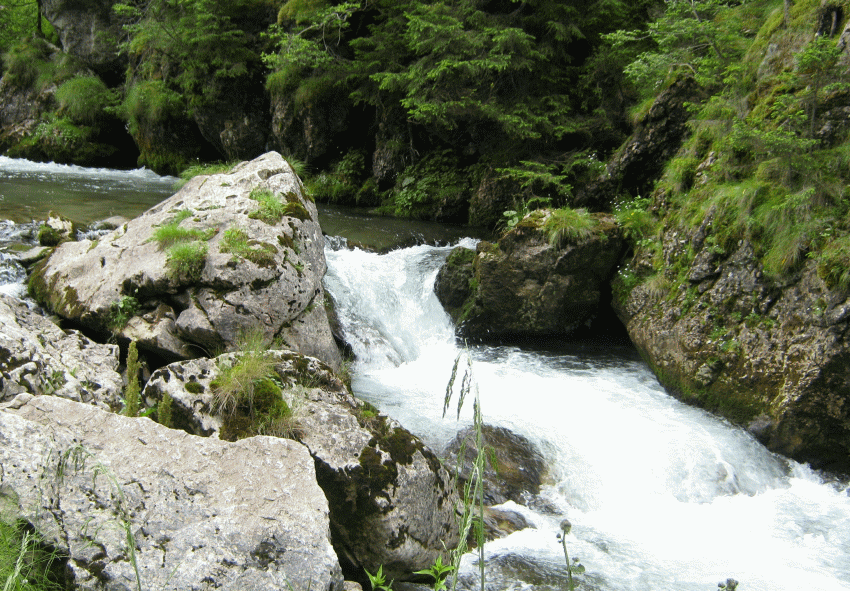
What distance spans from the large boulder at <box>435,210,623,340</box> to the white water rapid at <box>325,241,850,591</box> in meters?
0.49

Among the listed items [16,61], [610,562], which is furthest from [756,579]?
[16,61]

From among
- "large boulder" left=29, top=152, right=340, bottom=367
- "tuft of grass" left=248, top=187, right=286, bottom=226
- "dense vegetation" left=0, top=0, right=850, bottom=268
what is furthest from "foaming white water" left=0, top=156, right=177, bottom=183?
"tuft of grass" left=248, top=187, right=286, bottom=226

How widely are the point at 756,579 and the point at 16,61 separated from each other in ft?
82.3

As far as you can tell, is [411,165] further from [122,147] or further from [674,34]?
[122,147]

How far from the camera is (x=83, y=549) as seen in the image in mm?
2572

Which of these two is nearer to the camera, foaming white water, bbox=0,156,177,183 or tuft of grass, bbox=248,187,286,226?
tuft of grass, bbox=248,187,286,226

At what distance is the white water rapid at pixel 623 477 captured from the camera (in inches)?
170

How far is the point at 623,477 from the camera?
219 inches

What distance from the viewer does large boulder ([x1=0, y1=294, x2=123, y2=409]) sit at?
13.5 feet

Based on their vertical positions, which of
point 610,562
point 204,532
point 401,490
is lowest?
point 610,562

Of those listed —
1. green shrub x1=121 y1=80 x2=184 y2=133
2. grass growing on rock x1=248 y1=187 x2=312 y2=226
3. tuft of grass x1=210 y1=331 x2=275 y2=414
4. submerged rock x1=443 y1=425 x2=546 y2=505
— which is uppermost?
green shrub x1=121 y1=80 x2=184 y2=133

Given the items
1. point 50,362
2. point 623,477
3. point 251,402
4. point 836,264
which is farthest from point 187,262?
point 836,264

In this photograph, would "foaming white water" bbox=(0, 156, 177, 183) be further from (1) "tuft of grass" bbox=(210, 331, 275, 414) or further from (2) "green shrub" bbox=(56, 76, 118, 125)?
(1) "tuft of grass" bbox=(210, 331, 275, 414)

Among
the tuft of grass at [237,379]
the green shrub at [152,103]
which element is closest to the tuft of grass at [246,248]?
the tuft of grass at [237,379]
